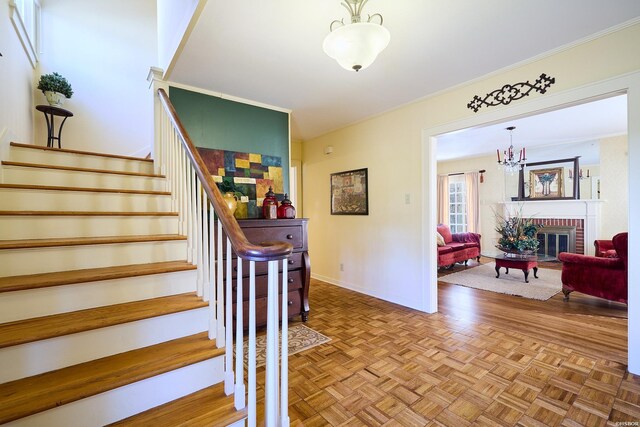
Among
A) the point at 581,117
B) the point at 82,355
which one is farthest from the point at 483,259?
the point at 82,355

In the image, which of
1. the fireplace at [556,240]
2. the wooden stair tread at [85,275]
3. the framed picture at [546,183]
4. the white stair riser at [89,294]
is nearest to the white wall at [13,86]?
the wooden stair tread at [85,275]

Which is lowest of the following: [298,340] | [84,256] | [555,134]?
[298,340]

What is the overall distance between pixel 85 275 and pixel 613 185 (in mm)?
7706

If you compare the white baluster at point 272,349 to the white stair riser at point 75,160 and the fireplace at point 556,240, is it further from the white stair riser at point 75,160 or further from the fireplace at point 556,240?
the fireplace at point 556,240

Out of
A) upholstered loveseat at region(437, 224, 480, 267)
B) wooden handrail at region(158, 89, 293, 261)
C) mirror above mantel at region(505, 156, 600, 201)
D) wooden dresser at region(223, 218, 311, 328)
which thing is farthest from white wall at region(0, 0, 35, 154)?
mirror above mantel at region(505, 156, 600, 201)

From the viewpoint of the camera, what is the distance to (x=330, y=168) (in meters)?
4.48

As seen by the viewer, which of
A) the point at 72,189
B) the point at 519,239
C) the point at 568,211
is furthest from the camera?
the point at 568,211

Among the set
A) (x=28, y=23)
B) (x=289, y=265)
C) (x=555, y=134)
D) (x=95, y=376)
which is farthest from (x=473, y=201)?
(x=28, y=23)

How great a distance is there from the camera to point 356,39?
1551 mm

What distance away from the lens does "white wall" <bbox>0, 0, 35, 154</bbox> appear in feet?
6.61

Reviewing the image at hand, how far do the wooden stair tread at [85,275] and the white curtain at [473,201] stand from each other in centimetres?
702

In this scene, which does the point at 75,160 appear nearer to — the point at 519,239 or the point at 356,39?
the point at 356,39

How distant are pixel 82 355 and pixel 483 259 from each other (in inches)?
276

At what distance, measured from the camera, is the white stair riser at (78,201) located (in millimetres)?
1776
